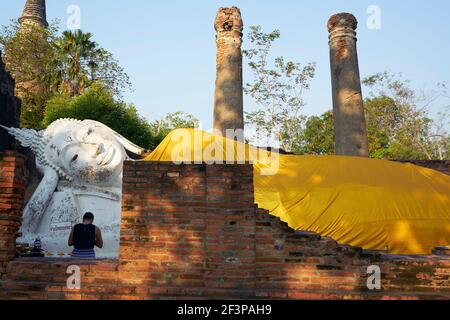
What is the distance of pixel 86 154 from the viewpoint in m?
10.1

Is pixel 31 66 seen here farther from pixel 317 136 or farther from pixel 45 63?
pixel 317 136

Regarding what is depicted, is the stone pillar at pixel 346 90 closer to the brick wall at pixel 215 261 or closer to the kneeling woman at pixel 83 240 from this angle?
the brick wall at pixel 215 261

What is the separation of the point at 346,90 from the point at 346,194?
5.57 m

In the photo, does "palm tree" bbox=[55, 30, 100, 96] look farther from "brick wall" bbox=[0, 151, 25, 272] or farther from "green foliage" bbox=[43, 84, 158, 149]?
"brick wall" bbox=[0, 151, 25, 272]

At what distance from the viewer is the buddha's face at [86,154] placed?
32.8 ft

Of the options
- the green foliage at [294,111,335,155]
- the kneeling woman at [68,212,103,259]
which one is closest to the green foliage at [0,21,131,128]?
the green foliage at [294,111,335,155]

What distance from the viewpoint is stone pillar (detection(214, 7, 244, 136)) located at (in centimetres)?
1389

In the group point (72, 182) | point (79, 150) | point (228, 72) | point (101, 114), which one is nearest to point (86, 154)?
point (79, 150)

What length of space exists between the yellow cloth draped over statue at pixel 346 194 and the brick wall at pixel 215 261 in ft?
12.9

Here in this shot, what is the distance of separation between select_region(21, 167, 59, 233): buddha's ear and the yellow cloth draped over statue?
2.11 m

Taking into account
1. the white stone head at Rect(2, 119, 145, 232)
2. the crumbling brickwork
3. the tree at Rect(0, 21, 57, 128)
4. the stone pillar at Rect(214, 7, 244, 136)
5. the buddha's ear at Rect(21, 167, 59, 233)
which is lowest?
the buddha's ear at Rect(21, 167, 59, 233)

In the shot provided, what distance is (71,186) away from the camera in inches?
396

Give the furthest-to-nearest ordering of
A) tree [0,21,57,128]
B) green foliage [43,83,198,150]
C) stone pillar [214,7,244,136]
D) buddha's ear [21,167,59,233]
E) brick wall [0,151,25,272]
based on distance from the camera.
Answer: tree [0,21,57,128] → green foliage [43,83,198,150] → stone pillar [214,7,244,136] → buddha's ear [21,167,59,233] → brick wall [0,151,25,272]
